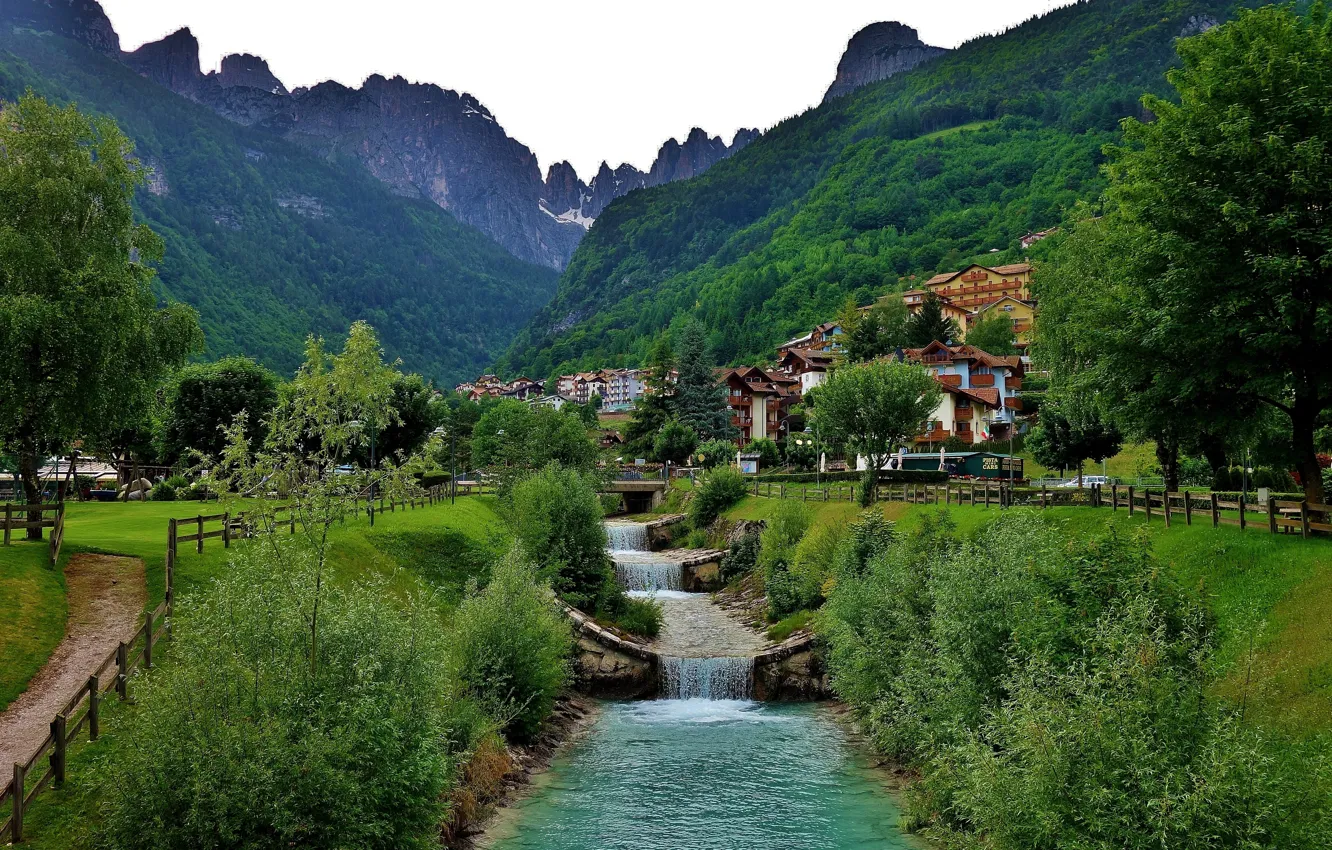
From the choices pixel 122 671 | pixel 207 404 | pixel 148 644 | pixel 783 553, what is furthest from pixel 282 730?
pixel 207 404

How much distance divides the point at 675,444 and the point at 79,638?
297ft

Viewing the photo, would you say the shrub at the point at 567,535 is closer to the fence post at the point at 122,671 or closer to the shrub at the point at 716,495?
the shrub at the point at 716,495

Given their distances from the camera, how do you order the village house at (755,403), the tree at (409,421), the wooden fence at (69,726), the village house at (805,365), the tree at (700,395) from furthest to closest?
the village house at (805,365), the village house at (755,403), the tree at (700,395), the tree at (409,421), the wooden fence at (69,726)

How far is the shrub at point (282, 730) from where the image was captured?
15977mm

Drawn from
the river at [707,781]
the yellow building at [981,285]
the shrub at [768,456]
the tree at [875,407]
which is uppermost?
the yellow building at [981,285]

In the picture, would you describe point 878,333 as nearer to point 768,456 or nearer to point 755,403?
point 755,403

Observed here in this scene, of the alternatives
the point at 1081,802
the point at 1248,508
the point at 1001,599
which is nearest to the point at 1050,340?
the point at 1248,508

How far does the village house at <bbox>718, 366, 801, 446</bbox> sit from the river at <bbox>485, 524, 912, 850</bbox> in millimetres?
89118

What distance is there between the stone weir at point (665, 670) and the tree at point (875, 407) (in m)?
23.0

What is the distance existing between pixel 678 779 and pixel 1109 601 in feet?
49.4

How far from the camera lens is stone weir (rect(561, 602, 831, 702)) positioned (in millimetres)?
39531

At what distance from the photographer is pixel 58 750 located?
653 inches

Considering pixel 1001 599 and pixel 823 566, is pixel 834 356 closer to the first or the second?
pixel 823 566

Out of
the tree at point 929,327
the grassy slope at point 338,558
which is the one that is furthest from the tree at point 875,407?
the tree at point 929,327
